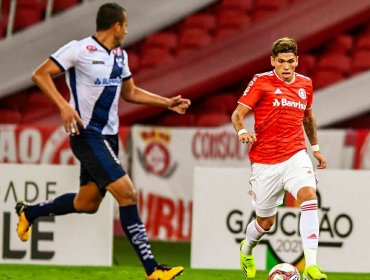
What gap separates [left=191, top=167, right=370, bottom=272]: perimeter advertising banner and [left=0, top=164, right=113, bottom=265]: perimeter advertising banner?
0.61 metres

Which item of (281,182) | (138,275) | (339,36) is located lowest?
(138,275)

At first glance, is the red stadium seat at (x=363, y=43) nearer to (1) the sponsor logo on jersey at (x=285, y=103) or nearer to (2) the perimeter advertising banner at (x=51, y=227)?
(2) the perimeter advertising banner at (x=51, y=227)

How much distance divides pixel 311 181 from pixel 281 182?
0.22m

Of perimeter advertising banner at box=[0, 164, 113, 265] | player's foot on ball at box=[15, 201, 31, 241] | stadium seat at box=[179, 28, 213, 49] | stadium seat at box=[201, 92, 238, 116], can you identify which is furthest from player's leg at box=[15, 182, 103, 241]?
stadium seat at box=[179, 28, 213, 49]

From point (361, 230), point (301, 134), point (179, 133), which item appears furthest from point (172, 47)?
point (301, 134)

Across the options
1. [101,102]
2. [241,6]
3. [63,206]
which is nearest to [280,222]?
[63,206]

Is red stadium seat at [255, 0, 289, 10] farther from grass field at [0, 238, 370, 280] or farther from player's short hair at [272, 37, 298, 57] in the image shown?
player's short hair at [272, 37, 298, 57]

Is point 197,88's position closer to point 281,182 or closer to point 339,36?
point 339,36

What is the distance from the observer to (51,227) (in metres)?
7.91

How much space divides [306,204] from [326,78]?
440 cm

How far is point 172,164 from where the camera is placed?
29.8 feet

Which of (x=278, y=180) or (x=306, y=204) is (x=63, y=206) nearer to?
(x=278, y=180)

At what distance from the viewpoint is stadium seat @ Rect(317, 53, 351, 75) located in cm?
1081

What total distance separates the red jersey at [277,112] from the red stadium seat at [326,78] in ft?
13.1
